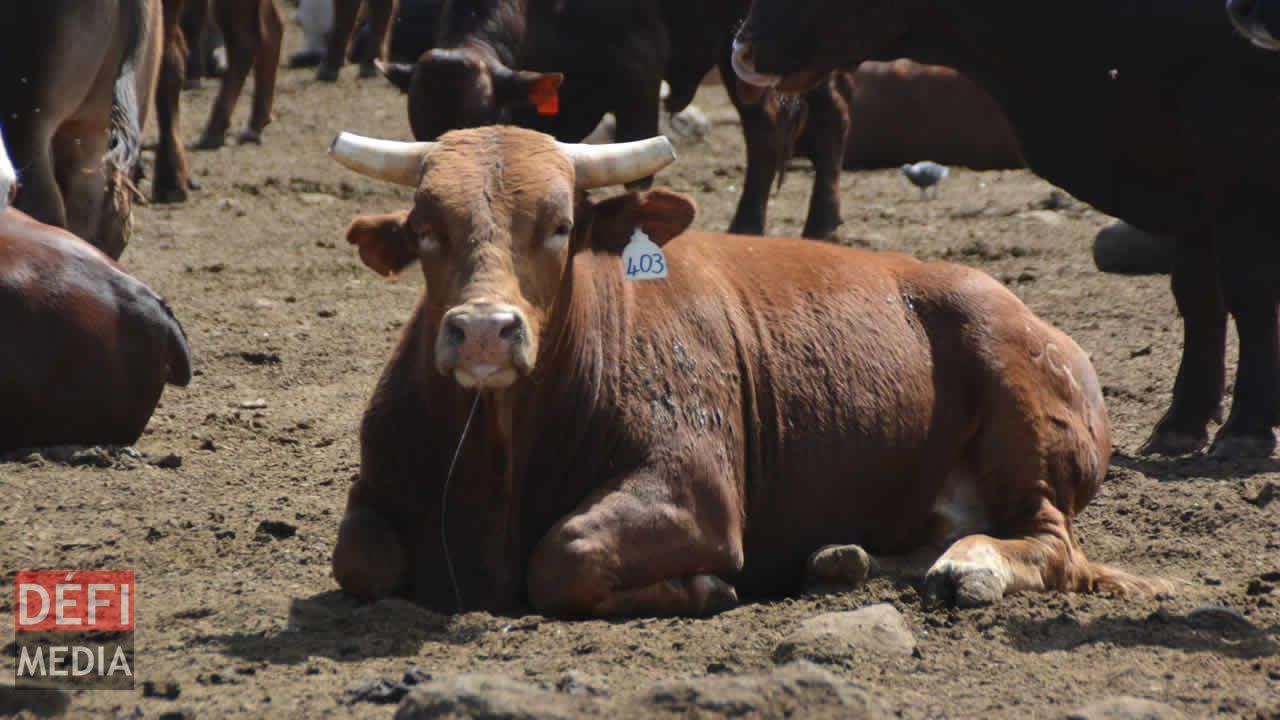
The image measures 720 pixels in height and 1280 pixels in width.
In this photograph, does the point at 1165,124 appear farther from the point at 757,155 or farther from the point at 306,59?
the point at 306,59

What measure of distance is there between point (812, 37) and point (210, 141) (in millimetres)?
8060

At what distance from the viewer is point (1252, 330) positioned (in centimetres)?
671

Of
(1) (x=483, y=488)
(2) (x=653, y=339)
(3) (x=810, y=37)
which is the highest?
(3) (x=810, y=37)

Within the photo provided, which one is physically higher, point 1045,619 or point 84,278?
point 84,278

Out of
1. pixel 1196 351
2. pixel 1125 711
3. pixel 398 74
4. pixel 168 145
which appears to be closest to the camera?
pixel 1125 711

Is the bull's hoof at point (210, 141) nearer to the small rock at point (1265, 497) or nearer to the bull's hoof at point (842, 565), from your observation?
the small rock at point (1265, 497)

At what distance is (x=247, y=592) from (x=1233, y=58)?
4.11m

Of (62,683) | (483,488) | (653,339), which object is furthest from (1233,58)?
(62,683)

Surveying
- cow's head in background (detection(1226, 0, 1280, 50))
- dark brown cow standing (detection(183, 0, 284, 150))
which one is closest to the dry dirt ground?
cow's head in background (detection(1226, 0, 1280, 50))

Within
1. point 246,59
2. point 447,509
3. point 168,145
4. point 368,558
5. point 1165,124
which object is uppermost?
point 1165,124

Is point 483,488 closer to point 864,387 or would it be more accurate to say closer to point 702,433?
point 702,433

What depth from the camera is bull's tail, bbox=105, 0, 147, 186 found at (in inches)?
342

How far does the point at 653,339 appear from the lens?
497cm

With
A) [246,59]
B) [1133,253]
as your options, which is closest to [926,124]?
[1133,253]
